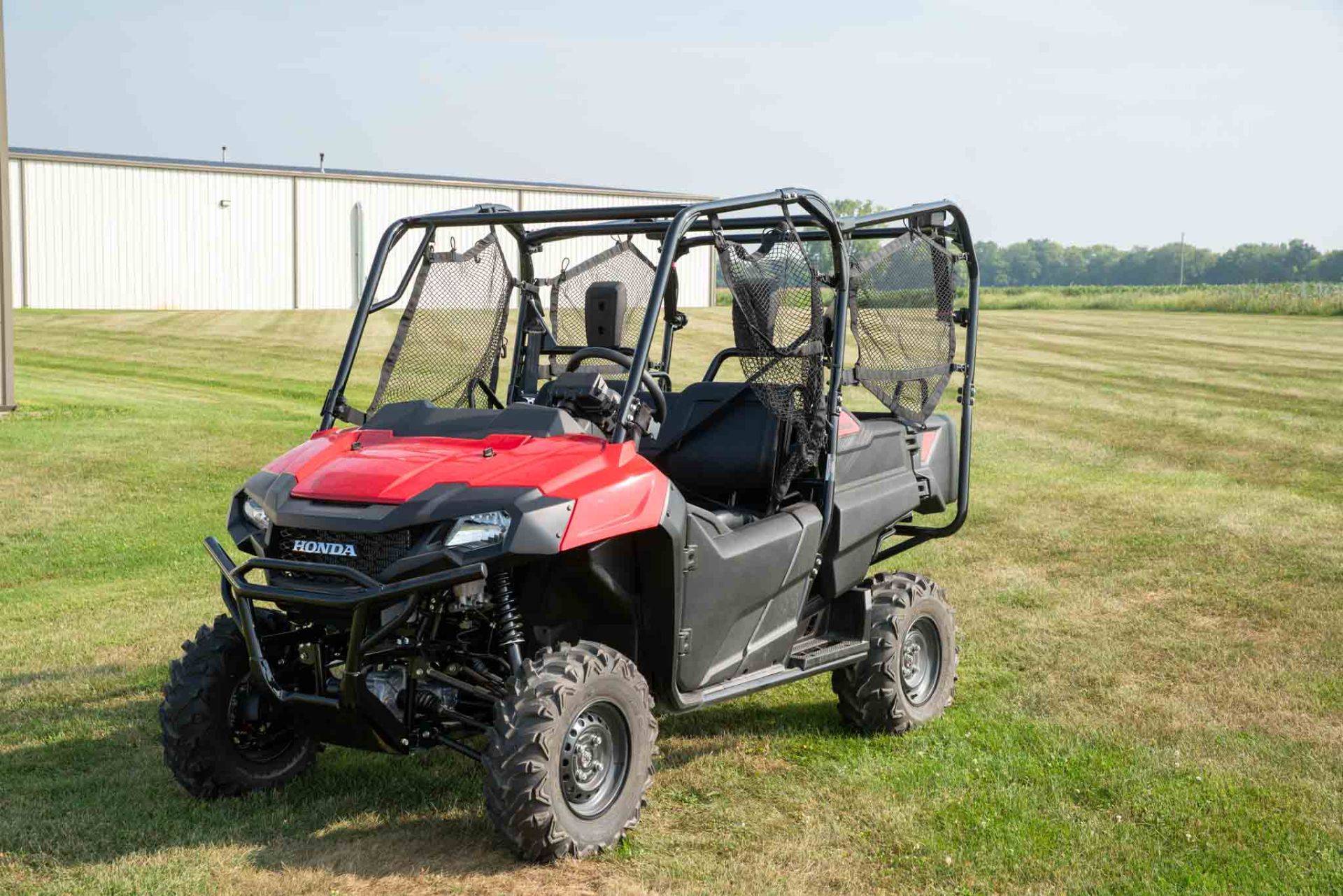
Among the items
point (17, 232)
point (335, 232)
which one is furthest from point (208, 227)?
point (17, 232)

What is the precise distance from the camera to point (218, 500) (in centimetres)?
1143

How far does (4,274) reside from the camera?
15.0m

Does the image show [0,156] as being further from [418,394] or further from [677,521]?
[677,521]

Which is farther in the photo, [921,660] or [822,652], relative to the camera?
[921,660]

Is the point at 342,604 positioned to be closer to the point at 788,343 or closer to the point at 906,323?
the point at 788,343

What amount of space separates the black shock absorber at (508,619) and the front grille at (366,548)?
28cm

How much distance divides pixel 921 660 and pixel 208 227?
3669cm

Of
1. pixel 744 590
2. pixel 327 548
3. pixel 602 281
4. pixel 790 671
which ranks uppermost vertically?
pixel 602 281

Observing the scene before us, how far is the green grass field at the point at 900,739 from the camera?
4398 millimetres

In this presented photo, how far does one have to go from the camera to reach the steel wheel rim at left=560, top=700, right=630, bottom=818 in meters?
4.36

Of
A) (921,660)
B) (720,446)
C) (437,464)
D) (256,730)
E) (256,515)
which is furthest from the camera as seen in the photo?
(921,660)

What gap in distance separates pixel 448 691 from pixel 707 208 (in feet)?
5.93

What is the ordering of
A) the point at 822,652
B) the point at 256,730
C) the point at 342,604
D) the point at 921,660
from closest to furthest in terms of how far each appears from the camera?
the point at 342,604
the point at 256,730
the point at 822,652
the point at 921,660

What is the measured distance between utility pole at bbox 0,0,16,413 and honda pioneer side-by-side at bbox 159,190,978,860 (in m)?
10.2
